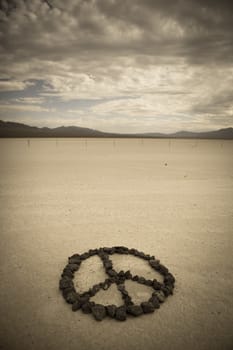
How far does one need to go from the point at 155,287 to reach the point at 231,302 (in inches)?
49.1

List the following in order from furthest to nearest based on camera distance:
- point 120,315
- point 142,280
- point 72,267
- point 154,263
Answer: point 154,263, point 72,267, point 142,280, point 120,315

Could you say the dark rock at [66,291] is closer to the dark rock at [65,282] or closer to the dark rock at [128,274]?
the dark rock at [65,282]

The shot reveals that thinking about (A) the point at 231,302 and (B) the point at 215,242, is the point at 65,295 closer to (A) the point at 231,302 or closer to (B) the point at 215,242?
(A) the point at 231,302

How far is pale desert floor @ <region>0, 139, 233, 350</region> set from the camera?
2.92 metres

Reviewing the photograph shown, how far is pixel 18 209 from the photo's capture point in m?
7.28

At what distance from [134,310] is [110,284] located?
2.47 feet

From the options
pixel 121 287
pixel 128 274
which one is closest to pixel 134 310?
pixel 121 287

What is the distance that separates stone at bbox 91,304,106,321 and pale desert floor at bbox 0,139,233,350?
0.08 metres

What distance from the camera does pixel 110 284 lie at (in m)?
3.81

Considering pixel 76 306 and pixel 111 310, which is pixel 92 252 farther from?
pixel 111 310

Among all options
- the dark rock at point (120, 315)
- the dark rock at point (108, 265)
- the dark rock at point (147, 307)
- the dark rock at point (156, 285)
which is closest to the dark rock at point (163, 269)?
the dark rock at point (156, 285)

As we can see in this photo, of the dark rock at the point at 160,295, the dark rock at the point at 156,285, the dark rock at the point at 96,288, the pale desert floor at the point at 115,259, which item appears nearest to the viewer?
the pale desert floor at the point at 115,259

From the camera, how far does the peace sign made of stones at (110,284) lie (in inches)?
125

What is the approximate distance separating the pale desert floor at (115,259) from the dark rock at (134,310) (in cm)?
9
